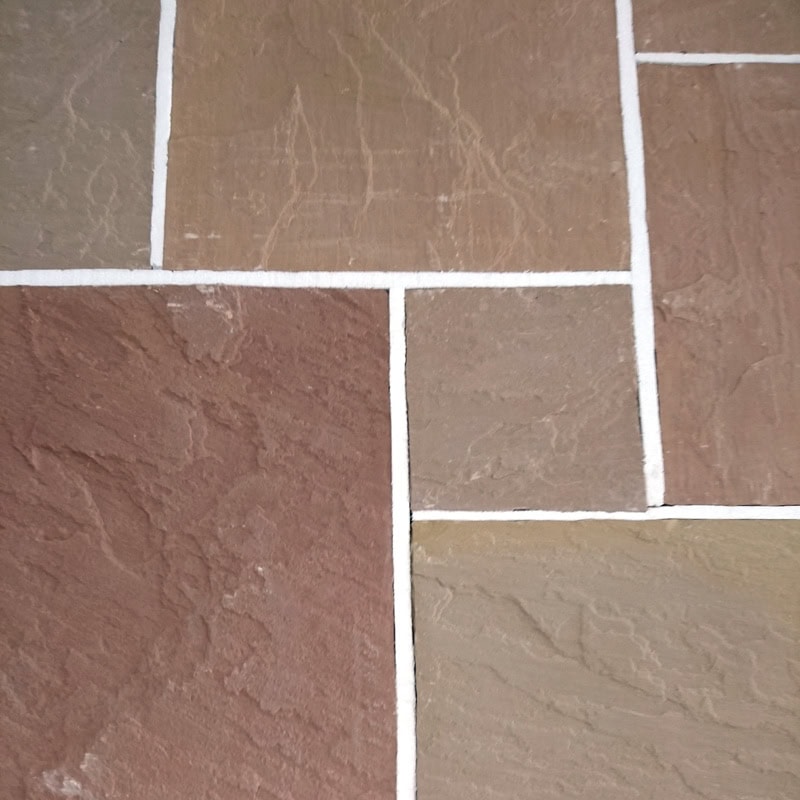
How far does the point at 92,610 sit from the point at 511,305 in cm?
42

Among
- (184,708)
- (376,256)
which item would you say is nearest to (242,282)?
(376,256)

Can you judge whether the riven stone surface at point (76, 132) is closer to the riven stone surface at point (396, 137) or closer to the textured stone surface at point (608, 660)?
the riven stone surface at point (396, 137)

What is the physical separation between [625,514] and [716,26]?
0.43 m

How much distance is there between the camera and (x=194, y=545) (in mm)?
658

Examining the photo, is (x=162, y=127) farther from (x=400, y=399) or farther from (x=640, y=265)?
(x=640, y=265)

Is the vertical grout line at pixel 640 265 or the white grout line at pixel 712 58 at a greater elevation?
the white grout line at pixel 712 58

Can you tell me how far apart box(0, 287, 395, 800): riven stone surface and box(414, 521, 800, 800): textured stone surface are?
0.05 m

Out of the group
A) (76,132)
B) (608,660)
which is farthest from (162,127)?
(608,660)

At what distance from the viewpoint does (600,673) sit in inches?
25.7

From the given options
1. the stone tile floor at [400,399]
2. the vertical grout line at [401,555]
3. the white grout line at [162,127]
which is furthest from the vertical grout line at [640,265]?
the white grout line at [162,127]

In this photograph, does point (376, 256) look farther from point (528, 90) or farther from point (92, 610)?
point (92, 610)

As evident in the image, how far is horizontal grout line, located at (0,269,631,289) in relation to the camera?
2.23 feet

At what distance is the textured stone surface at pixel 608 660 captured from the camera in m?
0.64

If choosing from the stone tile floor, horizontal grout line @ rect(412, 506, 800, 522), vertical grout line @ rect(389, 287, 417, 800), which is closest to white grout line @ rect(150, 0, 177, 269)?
the stone tile floor
